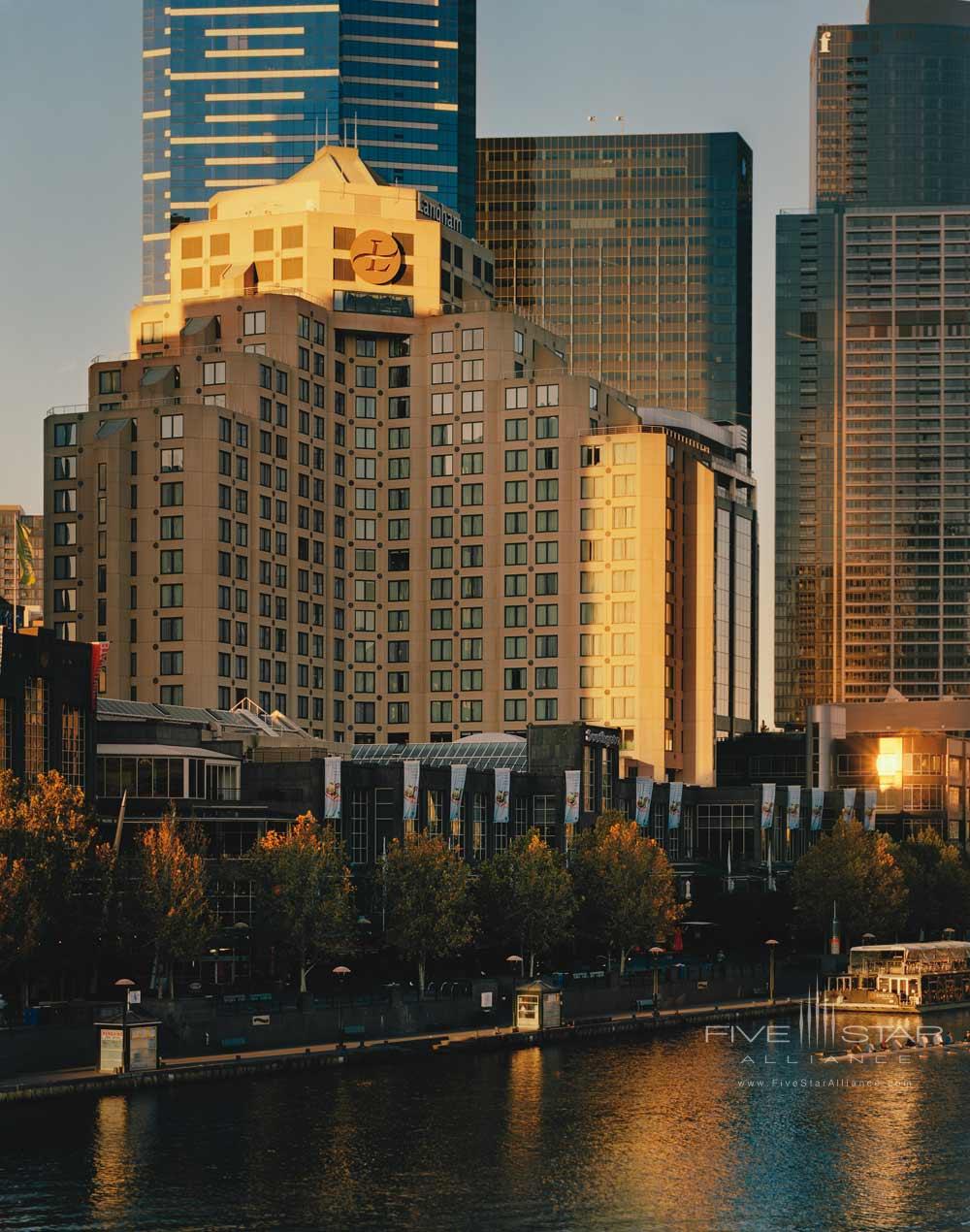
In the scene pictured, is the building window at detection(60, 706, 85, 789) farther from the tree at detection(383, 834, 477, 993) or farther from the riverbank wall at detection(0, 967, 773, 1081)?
the tree at detection(383, 834, 477, 993)

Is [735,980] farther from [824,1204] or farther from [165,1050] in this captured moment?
[824,1204]

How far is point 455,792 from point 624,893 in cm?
1846

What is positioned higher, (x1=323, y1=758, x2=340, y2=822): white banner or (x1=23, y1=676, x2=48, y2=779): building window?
(x1=23, y1=676, x2=48, y2=779): building window

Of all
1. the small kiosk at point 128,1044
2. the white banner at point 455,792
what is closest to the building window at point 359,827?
the white banner at point 455,792

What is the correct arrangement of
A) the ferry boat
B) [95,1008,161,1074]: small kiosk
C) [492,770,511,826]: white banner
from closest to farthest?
[95,1008,161,1074]: small kiosk
the ferry boat
[492,770,511,826]: white banner

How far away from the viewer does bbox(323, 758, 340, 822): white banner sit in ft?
561

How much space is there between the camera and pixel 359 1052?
136 meters

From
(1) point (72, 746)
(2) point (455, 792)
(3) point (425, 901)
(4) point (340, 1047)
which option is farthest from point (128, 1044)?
(2) point (455, 792)

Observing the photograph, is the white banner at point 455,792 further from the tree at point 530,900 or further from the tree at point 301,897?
the tree at point 301,897

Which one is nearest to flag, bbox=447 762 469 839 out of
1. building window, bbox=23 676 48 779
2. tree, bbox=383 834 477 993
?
tree, bbox=383 834 477 993

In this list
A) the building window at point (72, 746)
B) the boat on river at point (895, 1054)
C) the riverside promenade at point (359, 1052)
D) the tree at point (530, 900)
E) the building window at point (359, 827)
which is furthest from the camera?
the building window at point (359, 827)

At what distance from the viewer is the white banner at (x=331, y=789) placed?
170875mm

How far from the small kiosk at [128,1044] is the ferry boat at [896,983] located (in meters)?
79.3

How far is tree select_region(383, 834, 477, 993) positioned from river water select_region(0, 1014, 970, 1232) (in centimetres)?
2013
